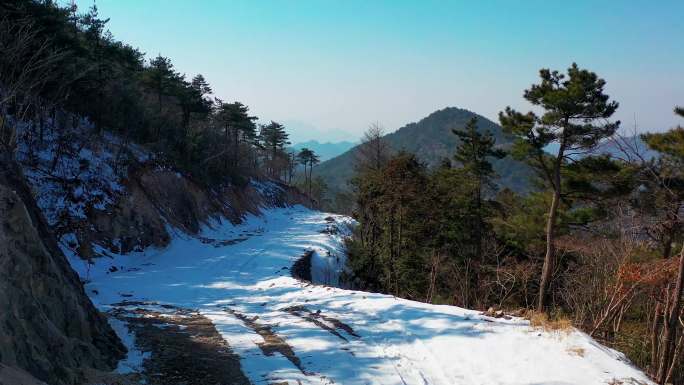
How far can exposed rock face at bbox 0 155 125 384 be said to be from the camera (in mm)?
5344

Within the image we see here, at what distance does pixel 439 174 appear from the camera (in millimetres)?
29266

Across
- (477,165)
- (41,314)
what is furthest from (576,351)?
(477,165)

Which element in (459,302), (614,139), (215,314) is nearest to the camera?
(614,139)

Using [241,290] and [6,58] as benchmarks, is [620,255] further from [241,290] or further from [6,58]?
[6,58]

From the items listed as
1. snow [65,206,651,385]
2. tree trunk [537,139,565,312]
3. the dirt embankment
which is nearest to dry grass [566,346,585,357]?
snow [65,206,651,385]

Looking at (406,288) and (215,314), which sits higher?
(215,314)

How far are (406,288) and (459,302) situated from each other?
2.83 metres

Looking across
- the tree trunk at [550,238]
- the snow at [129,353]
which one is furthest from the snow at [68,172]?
the tree trunk at [550,238]

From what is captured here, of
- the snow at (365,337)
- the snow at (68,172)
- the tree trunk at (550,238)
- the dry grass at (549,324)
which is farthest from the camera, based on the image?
the snow at (68,172)

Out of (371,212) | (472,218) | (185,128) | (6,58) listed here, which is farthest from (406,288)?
(185,128)

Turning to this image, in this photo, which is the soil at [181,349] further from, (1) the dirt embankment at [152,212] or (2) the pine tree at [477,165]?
(2) the pine tree at [477,165]

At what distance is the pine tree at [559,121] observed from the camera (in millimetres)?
16266

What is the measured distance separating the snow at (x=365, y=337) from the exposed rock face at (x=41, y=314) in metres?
1.08

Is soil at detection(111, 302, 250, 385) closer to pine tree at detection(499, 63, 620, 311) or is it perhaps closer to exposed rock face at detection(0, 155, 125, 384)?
exposed rock face at detection(0, 155, 125, 384)
